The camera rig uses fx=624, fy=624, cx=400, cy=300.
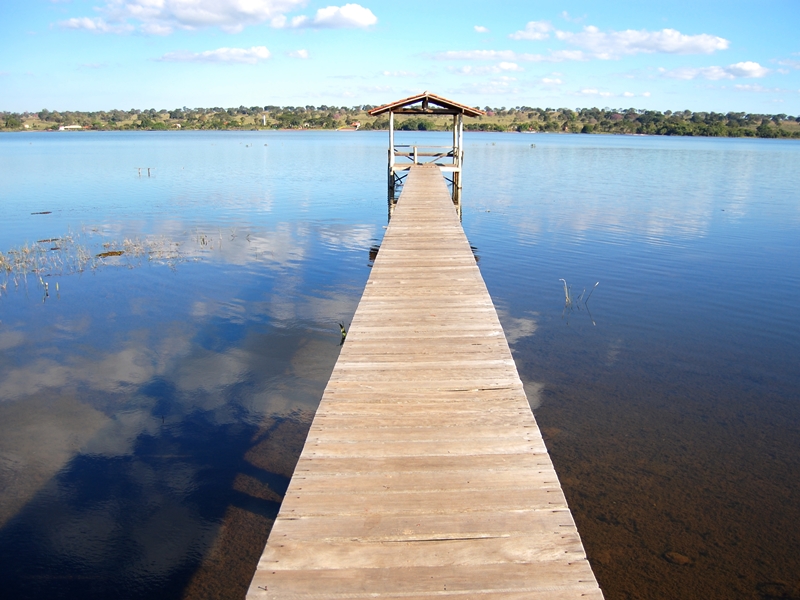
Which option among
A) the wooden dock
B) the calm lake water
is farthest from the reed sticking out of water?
the wooden dock

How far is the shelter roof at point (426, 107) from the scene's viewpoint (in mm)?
22578

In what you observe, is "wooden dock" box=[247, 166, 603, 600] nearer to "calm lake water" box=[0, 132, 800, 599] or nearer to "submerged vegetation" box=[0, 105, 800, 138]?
"calm lake water" box=[0, 132, 800, 599]

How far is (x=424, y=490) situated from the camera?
12.6 ft

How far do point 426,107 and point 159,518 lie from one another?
20.3m

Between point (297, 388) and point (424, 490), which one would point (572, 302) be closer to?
point (297, 388)

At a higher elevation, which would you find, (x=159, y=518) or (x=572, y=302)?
(x=572, y=302)

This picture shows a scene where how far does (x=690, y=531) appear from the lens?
6.32 meters

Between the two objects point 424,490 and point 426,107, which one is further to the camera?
point 426,107

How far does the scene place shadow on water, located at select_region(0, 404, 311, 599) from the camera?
18.7 feet

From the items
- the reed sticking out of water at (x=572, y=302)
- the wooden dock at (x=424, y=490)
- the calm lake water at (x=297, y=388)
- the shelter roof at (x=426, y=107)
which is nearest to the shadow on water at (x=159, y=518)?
the calm lake water at (x=297, y=388)

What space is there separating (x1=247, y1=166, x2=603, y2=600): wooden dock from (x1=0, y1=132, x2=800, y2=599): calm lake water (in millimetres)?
2120

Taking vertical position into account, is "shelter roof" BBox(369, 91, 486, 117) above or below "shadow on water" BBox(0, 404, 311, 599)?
above

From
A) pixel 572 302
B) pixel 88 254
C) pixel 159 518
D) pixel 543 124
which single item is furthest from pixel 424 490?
pixel 543 124

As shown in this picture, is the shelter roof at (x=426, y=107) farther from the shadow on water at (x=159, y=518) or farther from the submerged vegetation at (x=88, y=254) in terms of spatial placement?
the shadow on water at (x=159, y=518)
